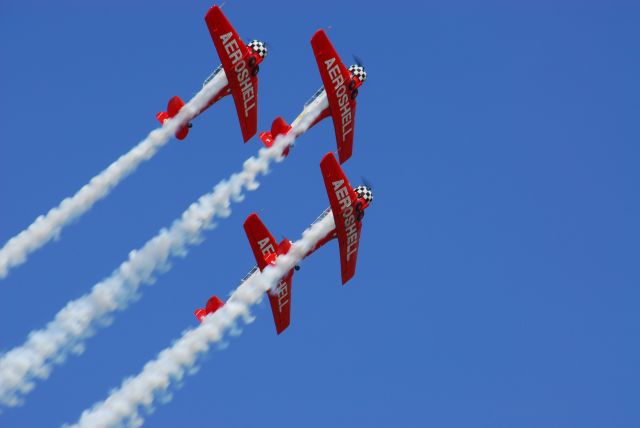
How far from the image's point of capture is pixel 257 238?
79562 millimetres

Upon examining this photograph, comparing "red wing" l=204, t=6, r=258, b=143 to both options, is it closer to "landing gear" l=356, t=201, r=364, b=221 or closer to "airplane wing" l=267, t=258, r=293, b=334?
"landing gear" l=356, t=201, r=364, b=221

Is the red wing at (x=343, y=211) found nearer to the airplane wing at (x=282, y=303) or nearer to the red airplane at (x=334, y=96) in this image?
the airplane wing at (x=282, y=303)

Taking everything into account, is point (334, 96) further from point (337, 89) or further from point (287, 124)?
point (287, 124)

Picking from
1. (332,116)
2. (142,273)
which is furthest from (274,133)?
(142,273)

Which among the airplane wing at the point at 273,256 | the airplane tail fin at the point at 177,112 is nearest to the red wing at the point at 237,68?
the airplane tail fin at the point at 177,112

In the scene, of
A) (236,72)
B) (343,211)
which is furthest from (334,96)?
(343,211)

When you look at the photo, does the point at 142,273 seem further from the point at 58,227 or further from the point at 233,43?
the point at 233,43

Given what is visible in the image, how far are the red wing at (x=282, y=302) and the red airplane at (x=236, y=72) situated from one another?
6.58m

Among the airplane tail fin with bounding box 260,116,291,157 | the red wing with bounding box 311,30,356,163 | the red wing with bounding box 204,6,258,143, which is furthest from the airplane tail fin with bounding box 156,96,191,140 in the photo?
the red wing with bounding box 311,30,356,163

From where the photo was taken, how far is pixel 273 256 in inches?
3159

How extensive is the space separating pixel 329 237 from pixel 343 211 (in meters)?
1.48

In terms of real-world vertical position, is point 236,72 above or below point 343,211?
above

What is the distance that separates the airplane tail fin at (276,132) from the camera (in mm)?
83875

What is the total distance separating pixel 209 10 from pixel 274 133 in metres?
5.87
